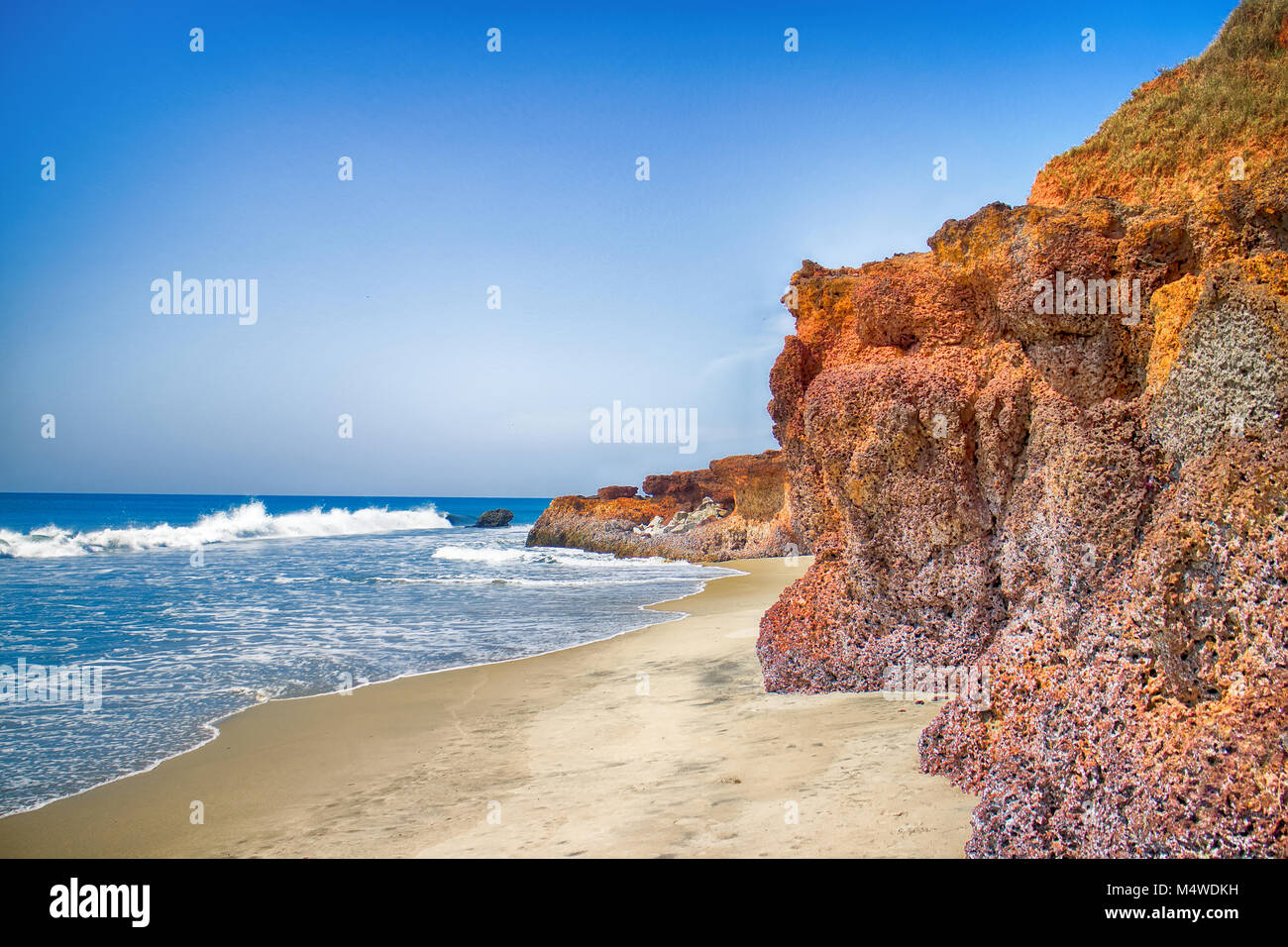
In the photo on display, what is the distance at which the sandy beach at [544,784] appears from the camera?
343 cm

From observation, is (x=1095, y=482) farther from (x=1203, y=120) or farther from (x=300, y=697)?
(x=300, y=697)

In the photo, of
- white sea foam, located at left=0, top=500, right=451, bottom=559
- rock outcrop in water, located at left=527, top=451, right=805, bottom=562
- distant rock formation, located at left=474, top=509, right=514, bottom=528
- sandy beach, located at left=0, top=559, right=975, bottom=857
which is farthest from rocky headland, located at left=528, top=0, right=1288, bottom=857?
distant rock formation, located at left=474, top=509, right=514, bottom=528

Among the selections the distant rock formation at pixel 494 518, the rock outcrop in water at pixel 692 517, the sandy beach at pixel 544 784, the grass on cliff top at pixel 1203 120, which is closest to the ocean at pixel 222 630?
the sandy beach at pixel 544 784

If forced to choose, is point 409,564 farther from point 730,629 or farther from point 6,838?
point 6,838

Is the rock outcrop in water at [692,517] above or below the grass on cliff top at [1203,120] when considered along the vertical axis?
below

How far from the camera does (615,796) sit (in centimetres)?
409

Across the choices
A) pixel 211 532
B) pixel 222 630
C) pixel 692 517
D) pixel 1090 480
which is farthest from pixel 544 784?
pixel 211 532

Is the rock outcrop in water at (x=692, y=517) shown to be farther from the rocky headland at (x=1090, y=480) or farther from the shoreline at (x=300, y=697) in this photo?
the rocky headland at (x=1090, y=480)

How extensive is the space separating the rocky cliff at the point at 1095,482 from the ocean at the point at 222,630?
16.9 ft

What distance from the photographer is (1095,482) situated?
338 cm

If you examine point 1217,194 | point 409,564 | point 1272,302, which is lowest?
point 409,564

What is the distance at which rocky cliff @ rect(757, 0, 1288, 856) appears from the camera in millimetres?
2559
